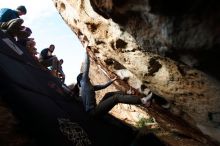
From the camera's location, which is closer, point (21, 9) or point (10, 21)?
point (10, 21)

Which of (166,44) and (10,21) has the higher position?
(10,21)

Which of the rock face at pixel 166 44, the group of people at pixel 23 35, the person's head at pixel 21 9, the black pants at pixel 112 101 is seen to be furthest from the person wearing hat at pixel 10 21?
the black pants at pixel 112 101

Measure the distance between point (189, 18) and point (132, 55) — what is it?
2.31 meters

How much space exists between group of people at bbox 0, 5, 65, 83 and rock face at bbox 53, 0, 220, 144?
125 centimetres

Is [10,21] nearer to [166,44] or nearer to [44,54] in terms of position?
[44,54]

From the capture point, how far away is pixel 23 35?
8.41 meters

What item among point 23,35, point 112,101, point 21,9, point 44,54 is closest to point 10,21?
point 23,35

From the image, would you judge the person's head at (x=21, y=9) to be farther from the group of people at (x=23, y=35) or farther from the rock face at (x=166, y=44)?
the rock face at (x=166, y=44)

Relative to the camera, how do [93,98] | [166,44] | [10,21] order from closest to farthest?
[166,44]
[93,98]
[10,21]

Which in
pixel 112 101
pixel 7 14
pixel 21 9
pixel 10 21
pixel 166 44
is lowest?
pixel 112 101

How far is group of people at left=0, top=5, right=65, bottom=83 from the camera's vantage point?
7.79m

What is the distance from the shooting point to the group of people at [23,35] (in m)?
7.79

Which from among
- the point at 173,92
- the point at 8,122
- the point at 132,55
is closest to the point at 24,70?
the point at 8,122

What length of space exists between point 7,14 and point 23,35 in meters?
0.82
